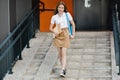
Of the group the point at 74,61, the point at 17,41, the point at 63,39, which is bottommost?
the point at 74,61

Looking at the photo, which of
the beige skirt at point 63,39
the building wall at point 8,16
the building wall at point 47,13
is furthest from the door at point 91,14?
the beige skirt at point 63,39

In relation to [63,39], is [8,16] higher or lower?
higher

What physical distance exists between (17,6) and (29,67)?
210 centimetres

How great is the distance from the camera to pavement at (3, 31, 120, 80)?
9305 millimetres

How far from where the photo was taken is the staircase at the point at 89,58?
9336 millimetres

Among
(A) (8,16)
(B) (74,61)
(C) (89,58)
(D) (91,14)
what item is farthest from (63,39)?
(D) (91,14)

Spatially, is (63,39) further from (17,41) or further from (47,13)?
(47,13)

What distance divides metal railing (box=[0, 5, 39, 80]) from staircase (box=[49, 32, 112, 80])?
1.07m

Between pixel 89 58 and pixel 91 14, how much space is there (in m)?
3.32

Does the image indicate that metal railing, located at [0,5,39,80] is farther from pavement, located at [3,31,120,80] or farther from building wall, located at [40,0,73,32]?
building wall, located at [40,0,73,32]

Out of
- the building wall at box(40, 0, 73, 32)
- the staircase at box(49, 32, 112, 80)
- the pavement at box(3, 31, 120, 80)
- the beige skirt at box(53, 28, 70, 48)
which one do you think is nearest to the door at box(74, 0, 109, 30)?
the building wall at box(40, 0, 73, 32)

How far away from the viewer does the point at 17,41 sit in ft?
34.9

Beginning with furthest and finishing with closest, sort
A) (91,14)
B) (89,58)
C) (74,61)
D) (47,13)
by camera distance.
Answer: (47,13)
(91,14)
(89,58)
(74,61)

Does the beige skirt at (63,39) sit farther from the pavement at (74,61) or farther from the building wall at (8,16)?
the building wall at (8,16)
